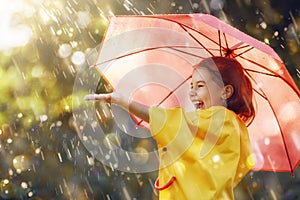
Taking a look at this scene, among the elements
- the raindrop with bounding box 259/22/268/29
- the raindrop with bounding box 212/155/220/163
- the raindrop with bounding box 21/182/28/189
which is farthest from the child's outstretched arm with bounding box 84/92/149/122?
the raindrop with bounding box 259/22/268/29

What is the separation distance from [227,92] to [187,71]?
1.91 feet

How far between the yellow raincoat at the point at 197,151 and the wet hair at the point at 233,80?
0.64 feet

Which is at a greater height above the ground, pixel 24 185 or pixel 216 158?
pixel 216 158

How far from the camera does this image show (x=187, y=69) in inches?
112

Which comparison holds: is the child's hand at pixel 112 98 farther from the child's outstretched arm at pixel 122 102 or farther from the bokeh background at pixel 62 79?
the bokeh background at pixel 62 79

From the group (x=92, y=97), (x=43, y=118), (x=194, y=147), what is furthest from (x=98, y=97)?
(x=43, y=118)

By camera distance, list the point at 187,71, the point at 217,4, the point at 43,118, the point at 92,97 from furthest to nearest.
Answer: the point at 217,4 < the point at 43,118 < the point at 187,71 < the point at 92,97

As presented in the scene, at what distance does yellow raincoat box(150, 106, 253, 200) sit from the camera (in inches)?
78.6

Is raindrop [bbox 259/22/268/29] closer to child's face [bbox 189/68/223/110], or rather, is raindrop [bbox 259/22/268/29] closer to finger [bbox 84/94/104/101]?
child's face [bbox 189/68/223/110]

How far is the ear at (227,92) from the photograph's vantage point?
2275mm

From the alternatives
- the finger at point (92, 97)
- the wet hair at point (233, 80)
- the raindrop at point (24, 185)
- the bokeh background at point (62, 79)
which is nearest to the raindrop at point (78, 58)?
the bokeh background at point (62, 79)

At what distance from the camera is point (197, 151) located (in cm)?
205

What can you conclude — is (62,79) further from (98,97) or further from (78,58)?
(98,97)

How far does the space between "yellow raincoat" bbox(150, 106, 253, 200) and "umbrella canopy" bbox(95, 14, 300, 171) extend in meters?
0.56
